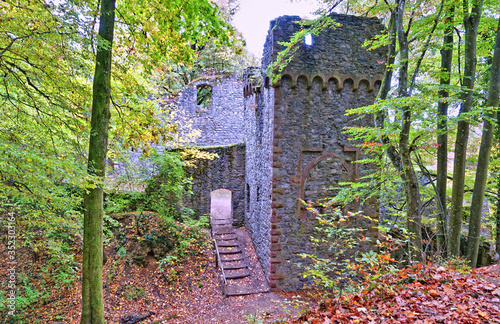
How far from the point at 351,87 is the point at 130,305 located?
8224 millimetres

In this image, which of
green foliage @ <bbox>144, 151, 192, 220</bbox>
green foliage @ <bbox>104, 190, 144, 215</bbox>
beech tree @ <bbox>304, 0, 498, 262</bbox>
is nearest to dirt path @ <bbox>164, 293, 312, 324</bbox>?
beech tree @ <bbox>304, 0, 498, 262</bbox>

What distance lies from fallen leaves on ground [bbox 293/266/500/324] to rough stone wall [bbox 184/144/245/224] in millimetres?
7710

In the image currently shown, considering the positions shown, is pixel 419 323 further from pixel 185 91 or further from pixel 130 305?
pixel 185 91

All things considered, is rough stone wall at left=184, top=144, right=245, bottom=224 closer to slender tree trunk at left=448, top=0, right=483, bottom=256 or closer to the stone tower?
the stone tower

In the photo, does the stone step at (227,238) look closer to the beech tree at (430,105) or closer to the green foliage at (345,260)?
the green foliage at (345,260)

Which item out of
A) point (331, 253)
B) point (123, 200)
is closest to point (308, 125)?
point (331, 253)

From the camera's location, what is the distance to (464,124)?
17.3 feet

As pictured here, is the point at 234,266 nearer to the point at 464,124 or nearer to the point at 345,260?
the point at 345,260

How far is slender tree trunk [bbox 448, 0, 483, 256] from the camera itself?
16.8 ft

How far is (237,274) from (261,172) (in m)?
3.23

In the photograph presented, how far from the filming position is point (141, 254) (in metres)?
7.94

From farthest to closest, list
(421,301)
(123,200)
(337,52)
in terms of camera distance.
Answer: (123,200), (337,52), (421,301)

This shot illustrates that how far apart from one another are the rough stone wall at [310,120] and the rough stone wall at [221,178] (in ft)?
15.4

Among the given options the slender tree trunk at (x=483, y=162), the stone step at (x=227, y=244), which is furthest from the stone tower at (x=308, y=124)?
the stone step at (x=227, y=244)
